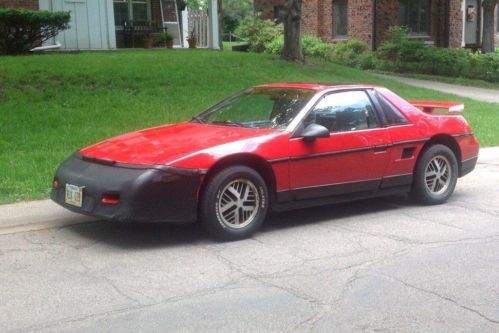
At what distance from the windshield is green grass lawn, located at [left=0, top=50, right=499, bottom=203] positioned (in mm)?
2151

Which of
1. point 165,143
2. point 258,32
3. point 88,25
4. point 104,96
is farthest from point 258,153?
point 258,32

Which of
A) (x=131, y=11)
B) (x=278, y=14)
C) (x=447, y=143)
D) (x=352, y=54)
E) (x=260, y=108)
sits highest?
(x=278, y=14)

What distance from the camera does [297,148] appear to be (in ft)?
22.3

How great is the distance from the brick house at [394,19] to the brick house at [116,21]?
7.34 m

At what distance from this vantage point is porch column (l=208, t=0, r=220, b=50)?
75.4ft

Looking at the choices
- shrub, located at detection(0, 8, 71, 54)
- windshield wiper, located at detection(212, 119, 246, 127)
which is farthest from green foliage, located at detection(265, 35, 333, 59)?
windshield wiper, located at detection(212, 119, 246, 127)

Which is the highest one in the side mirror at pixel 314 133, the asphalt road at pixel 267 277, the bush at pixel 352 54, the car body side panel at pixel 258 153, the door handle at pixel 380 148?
the bush at pixel 352 54

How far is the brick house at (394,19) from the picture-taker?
29.6 metres

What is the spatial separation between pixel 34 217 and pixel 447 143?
180 inches

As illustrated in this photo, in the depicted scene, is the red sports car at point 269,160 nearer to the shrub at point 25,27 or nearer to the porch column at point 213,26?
the shrub at point 25,27

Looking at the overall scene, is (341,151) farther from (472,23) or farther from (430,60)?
(472,23)

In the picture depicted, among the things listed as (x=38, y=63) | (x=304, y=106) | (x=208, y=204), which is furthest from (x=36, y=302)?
(x=38, y=63)

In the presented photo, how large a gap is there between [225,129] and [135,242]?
4.78ft

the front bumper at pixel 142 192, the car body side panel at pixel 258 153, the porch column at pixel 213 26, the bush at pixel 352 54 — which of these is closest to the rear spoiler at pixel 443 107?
the car body side panel at pixel 258 153
